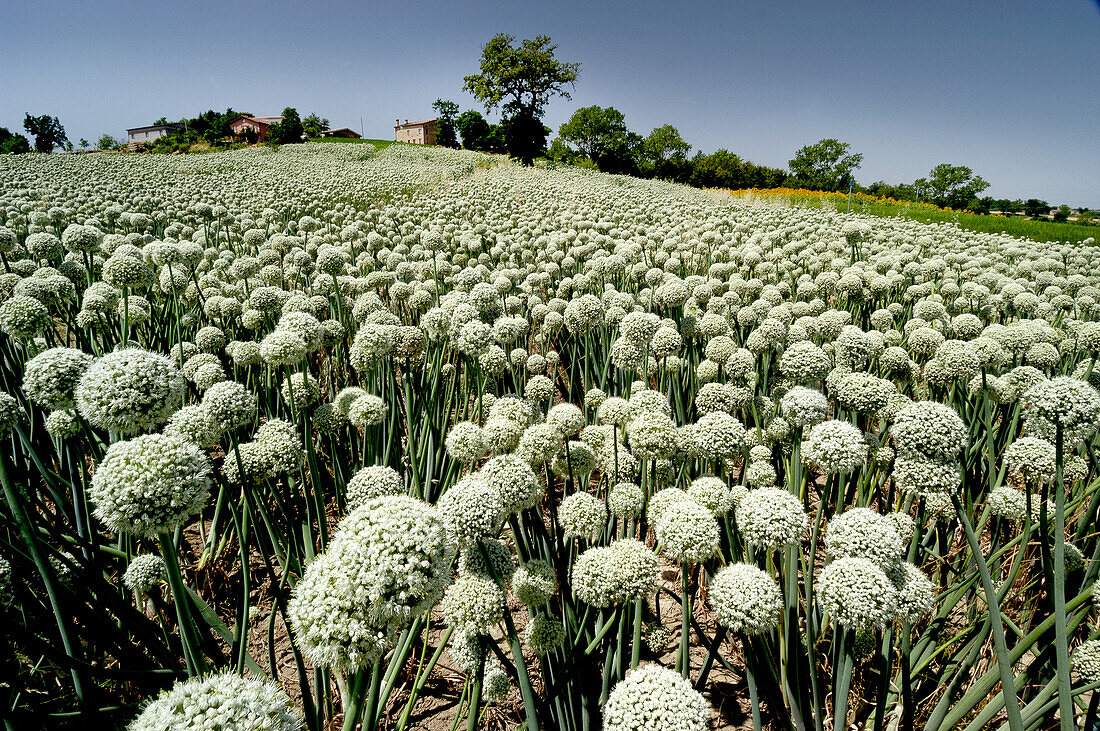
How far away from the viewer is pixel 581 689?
1.93 m

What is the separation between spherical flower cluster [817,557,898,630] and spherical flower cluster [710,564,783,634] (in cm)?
18

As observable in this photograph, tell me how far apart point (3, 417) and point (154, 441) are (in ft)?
4.39

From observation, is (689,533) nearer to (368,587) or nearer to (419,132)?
(368,587)

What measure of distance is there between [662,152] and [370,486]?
240 ft

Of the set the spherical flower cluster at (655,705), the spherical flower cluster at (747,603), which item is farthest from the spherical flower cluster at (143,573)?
the spherical flower cluster at (747,603)

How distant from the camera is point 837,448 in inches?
85.9

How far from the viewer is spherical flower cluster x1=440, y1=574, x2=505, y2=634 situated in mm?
1759

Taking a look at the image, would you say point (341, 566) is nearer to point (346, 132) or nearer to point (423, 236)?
point (423, 236)

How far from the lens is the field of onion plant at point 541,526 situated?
5.31 feet

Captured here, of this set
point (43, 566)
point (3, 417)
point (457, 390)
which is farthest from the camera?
point (457, 390)

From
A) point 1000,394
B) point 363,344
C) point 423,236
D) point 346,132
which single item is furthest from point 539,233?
point 346,132

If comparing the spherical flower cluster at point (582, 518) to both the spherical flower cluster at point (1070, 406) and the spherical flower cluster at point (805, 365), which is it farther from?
the spherical flower cluster at point (1070, 406)

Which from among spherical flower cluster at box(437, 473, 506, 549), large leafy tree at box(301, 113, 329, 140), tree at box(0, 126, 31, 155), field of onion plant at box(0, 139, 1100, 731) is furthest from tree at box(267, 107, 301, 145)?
spherical flower cluster at box(437, 473, 506, 549)

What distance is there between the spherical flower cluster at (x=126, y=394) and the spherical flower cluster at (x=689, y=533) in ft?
7.14
